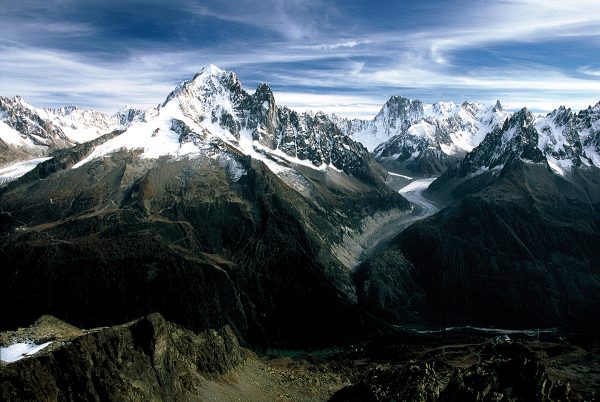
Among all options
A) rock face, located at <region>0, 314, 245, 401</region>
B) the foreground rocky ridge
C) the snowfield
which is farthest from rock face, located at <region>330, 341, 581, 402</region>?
the snowfield

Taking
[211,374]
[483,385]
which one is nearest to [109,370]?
[211,374]

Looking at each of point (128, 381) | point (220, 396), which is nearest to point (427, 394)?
point (220, 396)

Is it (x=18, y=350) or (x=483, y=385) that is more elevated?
(x=483, y=385)

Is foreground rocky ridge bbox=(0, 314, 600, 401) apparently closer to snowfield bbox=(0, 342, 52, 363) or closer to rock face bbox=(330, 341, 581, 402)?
rock face bbox=(330, 341, 581, 402)

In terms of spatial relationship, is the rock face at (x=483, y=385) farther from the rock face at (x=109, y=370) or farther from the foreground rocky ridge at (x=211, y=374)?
the rock face at (x=109, y=370)

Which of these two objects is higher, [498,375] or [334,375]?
[498,375]

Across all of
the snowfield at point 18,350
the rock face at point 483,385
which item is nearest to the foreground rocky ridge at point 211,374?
the rock face at point 483,385

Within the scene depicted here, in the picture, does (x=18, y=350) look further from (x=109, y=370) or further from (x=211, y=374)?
(x=211, y=374)

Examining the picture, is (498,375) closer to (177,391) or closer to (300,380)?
(177,391)
